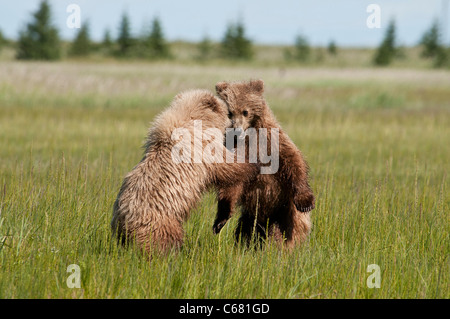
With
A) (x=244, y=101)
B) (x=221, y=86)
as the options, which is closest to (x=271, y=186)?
(x=244, y=101)

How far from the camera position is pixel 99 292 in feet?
13.4

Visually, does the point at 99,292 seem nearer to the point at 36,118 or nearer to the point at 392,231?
the point at 392,231

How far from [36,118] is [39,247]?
13828 millimetres

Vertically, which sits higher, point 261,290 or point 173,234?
point 173,234

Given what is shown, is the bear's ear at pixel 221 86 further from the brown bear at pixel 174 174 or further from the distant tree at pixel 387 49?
the distant tree at pixel 387 49

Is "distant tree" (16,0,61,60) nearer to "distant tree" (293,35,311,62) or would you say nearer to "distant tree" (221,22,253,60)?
"distant tree" (221,22,253,60)

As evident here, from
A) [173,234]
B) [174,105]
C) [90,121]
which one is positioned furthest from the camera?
[90,121]

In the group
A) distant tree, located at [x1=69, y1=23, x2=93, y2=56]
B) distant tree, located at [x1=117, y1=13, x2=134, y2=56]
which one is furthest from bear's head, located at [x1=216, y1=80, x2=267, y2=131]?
distant tree, located at [x1=69, y1=23, x2=93, y2=56]

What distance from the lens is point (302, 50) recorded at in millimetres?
86062

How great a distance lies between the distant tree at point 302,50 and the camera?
8388cm

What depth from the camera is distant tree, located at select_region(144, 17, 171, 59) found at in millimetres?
72750

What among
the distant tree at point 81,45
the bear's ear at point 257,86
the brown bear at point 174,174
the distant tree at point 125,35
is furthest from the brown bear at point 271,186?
the distant tree at point 81,45

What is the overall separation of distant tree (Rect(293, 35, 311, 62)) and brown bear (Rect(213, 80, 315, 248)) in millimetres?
79106
